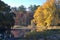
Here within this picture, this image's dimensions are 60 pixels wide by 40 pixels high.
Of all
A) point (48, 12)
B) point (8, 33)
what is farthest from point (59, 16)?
point (8, 33)

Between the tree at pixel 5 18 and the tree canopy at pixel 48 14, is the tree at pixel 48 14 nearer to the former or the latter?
the tree canopy at pixel 48 14

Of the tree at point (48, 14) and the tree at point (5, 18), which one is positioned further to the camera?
the tree at point (48, 14)

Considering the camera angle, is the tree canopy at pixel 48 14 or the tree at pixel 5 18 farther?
the tree canopy at pixel 48 14

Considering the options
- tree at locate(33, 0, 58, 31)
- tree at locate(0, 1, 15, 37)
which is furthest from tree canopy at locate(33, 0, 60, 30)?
tree at locate(0, 1, 15, 37)

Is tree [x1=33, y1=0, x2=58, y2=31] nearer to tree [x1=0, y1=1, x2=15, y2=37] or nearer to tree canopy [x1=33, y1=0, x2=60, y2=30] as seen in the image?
tree canopy [x1=33, y1=0, x2=60, y2=30]

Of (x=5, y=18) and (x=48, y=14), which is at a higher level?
(x=5, y=18)

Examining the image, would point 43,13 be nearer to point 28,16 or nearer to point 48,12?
point 48,12

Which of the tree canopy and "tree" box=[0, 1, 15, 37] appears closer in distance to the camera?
"tree" box=[0, 1, 15, 37]

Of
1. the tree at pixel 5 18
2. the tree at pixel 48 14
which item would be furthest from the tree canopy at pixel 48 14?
the tree at pixel 5 18

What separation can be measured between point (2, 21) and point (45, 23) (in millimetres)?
17528

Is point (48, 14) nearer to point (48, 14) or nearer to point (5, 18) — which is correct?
point (48, 14)

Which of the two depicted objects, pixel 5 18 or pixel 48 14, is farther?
pixel 48 14

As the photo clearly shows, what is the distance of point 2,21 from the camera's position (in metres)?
14.3

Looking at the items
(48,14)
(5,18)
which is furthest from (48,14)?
(5,18)
